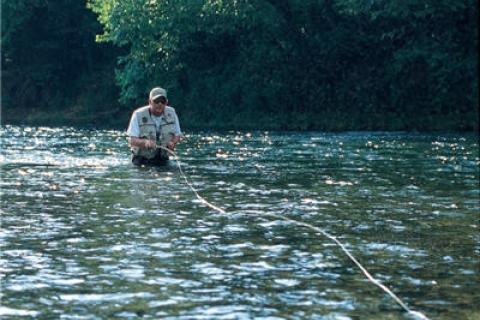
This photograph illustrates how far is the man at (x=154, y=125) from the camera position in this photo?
2045 cm

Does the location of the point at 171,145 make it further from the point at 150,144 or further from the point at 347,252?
the point at 347,252

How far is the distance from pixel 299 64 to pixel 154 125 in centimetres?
2653

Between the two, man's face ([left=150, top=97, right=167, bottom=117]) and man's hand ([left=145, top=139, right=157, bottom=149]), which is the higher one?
man's face ([left=150, top=97, right=167, bottom=117])

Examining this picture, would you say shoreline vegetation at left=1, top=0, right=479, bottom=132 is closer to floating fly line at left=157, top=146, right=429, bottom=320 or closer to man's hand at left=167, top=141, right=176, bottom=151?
man's hand at left=167, top=141, right=176, bottom=151

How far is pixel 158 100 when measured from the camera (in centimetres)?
2028

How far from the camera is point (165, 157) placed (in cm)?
2184

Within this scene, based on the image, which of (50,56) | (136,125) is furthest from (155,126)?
(50,56)

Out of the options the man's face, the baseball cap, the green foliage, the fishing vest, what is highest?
the green foliage

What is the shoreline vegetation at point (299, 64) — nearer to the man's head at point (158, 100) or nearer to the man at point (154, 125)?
the man at point (154, 125)

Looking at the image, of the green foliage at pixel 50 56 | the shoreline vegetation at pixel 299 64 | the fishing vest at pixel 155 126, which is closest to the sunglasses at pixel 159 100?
the fishing vest at pixel 155 126

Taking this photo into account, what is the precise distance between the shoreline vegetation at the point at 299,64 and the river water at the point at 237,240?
63.8 feet

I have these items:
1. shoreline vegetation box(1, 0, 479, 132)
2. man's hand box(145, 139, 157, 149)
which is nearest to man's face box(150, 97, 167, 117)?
man's hand box(145, 139, 157, 149)

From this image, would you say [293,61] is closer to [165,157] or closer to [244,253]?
[165,157]

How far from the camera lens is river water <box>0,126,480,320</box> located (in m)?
8.90
